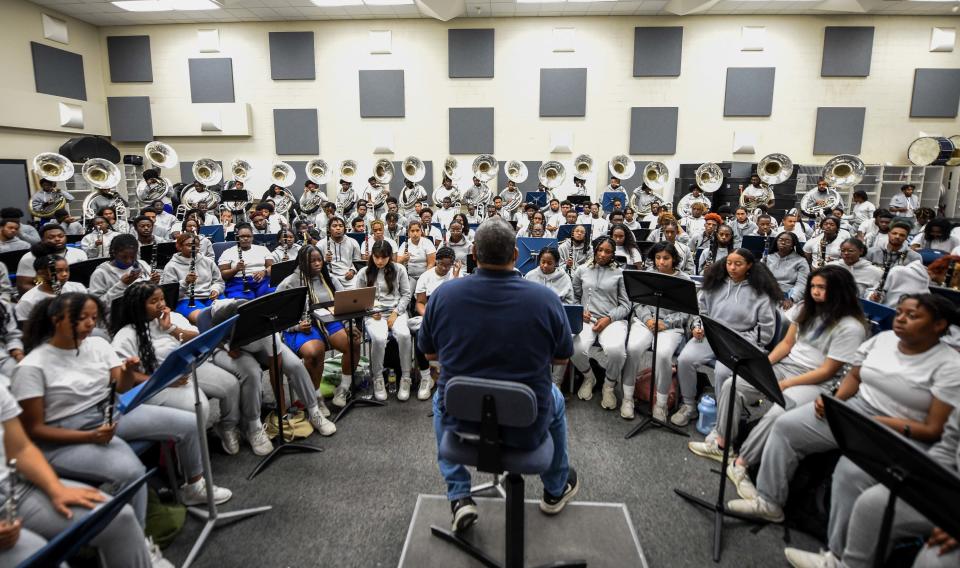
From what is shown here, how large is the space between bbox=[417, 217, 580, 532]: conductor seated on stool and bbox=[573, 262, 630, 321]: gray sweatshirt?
288 centimetres

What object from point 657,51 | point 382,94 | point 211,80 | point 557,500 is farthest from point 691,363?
point 211,80

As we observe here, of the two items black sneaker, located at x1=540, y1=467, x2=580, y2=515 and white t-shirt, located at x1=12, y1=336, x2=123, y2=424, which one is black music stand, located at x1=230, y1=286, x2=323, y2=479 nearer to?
white t-shirt, located at x1=12, y1=336, x2=123, y2=424

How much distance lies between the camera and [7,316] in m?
3.61

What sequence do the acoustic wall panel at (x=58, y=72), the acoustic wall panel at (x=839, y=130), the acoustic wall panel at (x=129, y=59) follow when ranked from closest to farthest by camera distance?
the acoustic wall panel at (x=58, y=72) < the acoustic wall panel at (x=839, y=130) < the acoustic wall panel at (x=129, y=59)

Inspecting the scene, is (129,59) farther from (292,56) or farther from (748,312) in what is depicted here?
A: (748,312)

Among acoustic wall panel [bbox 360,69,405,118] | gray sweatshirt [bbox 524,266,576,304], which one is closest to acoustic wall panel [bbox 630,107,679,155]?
acoustic wall panel [bbox 360,69,405,118]

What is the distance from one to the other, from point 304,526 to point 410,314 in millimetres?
2737

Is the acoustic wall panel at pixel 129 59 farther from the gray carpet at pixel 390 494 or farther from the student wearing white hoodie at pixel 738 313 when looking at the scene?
the student wearing white hoodie at pixel 738 313

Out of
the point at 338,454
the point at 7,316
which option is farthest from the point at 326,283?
the point at 7,316

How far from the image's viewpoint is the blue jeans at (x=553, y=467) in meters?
2.52

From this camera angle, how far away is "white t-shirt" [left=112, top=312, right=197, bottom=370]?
3.11 metres

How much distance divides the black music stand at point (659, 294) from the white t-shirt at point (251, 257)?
15.1ft

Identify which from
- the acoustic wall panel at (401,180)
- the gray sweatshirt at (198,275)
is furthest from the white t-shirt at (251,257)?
the acoustic wall panel at (401,180)

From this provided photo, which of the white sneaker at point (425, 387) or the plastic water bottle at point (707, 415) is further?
the white sneaker at point (425, 387)
